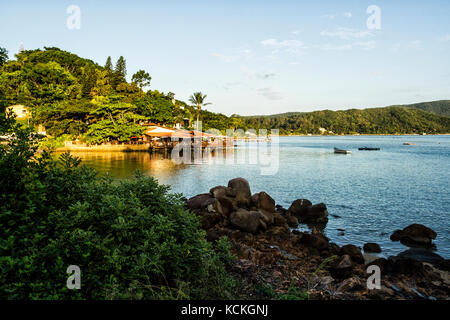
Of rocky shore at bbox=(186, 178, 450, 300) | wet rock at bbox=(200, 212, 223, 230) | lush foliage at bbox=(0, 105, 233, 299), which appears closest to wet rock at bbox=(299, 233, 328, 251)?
rocky shore at bbox=(186, 178, 450, 300)

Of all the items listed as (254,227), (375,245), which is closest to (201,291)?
(254,227)

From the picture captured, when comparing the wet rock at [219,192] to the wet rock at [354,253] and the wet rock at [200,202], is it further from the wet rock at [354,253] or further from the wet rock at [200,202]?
the wet rock at [354,253]

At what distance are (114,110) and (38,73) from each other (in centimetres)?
1489

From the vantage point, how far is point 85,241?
349cm

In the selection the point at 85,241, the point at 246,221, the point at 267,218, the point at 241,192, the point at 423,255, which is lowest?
the point at 423,255

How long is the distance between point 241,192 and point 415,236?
726 centimetres

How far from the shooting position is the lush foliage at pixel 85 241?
318 cm

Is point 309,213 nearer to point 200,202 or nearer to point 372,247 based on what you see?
point 372,247

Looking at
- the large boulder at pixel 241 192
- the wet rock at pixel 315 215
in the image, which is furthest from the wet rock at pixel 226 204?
the wet rock at pixel 315 215

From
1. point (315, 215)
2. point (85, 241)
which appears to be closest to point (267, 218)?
point (315, 215)

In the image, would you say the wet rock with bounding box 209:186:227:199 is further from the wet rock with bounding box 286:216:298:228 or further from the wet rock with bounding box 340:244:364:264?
the wet rock with bounding box 340:244:364:264
